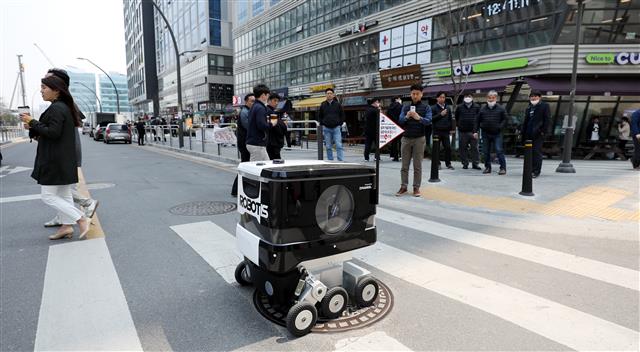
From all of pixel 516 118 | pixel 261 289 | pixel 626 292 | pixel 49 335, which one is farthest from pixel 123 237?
pixel 516 118

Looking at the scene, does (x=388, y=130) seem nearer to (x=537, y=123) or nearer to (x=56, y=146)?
(x=537, y=123)

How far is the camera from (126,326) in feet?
9.25

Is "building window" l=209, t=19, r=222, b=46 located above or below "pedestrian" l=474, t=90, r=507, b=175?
above

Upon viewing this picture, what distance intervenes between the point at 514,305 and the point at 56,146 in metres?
5.01

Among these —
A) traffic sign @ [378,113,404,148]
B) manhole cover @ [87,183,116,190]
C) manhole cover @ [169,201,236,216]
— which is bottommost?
manhole cover @ [169,201,236,216]

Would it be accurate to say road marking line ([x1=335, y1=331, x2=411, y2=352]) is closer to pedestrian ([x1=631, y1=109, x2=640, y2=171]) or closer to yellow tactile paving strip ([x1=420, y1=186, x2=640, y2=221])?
yellow tactile paving strip ([x1=420, y1=186, x2=640, y2=221])

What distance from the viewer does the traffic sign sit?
22.5 ft

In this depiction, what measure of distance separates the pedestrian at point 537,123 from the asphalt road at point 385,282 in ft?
11.0

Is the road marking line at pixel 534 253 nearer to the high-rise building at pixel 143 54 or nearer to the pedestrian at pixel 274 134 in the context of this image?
the pedestrian at pixel 274 134

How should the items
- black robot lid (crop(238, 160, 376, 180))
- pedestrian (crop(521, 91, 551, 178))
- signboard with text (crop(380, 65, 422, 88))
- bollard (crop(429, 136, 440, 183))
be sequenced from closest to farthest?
black robot lid (crop(238, 160, 376, 180)) → bollard (crop(429, 136, 440, 183)) → pedestrian (crop(521, 91, 551, 178)) → signboard with text (crop(380, 65, 422, 88))

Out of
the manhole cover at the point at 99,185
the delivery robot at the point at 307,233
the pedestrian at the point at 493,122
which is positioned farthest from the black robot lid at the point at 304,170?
the pedestrian at the point at 493,122

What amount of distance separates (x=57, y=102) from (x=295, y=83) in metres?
31.9

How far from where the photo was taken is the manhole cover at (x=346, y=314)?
9.18 feet

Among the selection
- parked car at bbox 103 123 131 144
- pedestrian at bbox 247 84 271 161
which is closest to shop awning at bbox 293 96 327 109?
parked car at bbox 103 123 131 144
